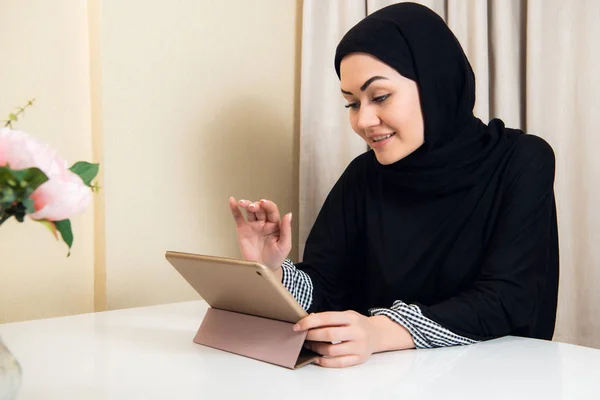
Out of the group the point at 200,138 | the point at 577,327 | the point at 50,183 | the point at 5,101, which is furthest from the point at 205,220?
the point at 50,183

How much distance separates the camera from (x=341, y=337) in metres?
0.88

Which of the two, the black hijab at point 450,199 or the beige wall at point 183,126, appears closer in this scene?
the black hijab at point 450,199

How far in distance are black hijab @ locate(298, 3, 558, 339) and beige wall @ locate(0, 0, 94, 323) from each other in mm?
528

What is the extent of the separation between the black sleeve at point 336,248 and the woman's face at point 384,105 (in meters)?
0.19

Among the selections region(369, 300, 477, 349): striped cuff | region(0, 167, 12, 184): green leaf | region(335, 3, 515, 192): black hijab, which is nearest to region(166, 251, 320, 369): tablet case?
region(369, 300, 477, 349): striped cuff

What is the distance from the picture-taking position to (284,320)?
35.6 inches

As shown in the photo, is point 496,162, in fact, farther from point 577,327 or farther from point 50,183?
point 50,183

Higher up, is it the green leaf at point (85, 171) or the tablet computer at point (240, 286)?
the green leaf at point (85, 171)

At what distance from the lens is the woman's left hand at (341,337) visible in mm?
871

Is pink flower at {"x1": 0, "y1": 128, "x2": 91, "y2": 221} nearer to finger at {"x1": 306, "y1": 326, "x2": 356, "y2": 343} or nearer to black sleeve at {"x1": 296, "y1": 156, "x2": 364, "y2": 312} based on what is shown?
finger at {"x1": 306, "y1": 326, "x2": 356, "y2": 343}

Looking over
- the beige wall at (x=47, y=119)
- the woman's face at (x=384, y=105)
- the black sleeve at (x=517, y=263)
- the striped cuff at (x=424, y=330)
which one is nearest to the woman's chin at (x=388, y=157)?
the woman's face at (x=384, y=105)

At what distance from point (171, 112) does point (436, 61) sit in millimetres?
594

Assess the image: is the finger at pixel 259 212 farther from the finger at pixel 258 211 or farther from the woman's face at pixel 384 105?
the woman's face at pixel 384 105

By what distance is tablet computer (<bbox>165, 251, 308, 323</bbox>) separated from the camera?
0.83m
